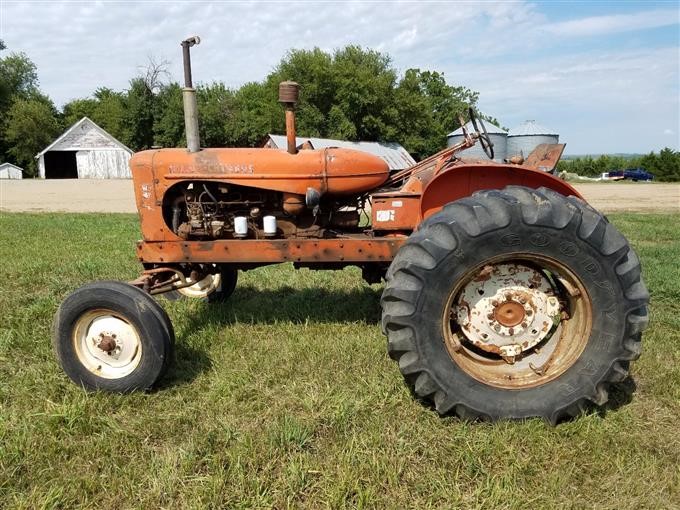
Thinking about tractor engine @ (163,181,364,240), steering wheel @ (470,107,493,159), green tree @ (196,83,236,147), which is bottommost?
tractor engine @ (163,181,364,240)

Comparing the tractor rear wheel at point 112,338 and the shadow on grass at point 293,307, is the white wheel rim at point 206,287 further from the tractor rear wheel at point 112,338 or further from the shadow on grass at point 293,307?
the tractor rear wheel at point 112,338

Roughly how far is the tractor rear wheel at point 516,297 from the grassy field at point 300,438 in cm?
17

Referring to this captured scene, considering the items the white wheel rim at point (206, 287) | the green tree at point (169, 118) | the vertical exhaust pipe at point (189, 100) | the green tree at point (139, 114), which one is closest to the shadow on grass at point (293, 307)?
the white wheel rim at point (206, 287)

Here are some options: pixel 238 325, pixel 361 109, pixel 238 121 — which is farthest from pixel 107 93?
pixel 238 325

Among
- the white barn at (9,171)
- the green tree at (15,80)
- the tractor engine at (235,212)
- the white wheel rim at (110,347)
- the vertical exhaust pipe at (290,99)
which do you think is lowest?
the white wheel rim at (110,347)

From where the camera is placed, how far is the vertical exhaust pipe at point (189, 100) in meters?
3.29

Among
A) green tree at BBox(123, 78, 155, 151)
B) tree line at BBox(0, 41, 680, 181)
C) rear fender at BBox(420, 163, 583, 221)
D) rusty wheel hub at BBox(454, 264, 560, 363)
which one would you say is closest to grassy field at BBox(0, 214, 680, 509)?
rusty wheel hub at BBox(454, 264, 560, 363)

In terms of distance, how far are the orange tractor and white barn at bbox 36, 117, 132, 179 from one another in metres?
47.6

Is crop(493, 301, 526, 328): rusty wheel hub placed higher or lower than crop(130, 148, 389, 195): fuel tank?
lower

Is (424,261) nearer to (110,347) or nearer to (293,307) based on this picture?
(110,347)

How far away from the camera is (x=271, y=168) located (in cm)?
336

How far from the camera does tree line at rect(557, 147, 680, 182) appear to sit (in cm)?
4444

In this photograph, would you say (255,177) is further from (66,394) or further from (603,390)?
(603,390)

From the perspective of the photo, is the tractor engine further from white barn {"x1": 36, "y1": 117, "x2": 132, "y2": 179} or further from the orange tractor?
white barn {"x1": 36, "y1": 117, "x2": 132, "y2": 179}
